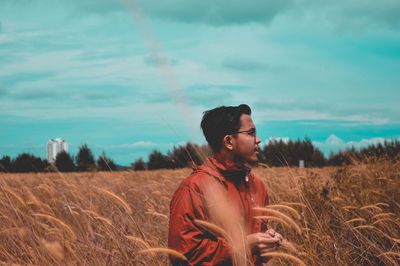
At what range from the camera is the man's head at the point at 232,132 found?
2.90 meters

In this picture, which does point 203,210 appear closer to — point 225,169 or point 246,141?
point 225,169

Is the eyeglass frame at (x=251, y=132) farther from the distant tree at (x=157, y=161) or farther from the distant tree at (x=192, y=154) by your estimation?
the distant tree at (x=157, y=161)

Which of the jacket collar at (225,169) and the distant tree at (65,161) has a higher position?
the distant tree at (65,161)

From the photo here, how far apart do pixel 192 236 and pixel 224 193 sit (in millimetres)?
313

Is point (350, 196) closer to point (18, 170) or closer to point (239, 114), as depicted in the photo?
point (239, 114)

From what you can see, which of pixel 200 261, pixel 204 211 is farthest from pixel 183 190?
pixel 200 261

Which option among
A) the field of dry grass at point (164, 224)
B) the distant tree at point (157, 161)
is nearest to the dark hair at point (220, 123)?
the field of dry grass at point (164, 224)

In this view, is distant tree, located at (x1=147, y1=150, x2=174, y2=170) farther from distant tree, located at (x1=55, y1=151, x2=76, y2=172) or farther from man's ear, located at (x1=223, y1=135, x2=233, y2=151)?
man's ear, located at (x1=223, y1=135, x2=233, y2=151)

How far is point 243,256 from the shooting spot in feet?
7.74

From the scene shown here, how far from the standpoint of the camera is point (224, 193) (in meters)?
2.78

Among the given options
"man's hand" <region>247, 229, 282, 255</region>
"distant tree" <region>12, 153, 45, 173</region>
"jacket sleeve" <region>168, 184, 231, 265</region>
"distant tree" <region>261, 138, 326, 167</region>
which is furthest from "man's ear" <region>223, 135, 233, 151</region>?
"distant tree" <region>12, 153, 45, 173</region>

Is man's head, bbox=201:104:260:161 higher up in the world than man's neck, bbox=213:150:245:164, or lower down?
higher up

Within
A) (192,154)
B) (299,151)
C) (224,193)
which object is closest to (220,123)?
(224,193)

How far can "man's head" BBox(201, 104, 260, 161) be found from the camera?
2.90 m
